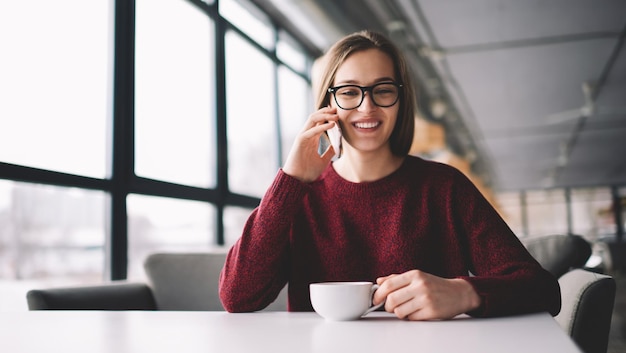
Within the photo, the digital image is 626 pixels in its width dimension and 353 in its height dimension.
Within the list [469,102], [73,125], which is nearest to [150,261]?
[73,125]

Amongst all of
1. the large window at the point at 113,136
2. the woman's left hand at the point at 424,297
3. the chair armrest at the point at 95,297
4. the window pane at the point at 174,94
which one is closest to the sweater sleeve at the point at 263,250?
the woman's left hand at the point at 424,297

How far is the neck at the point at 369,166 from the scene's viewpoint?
146 cm

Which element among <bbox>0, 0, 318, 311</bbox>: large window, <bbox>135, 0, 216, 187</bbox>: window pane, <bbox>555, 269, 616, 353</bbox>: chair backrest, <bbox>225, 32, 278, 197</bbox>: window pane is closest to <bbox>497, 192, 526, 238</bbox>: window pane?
<bbox>225, 32, 278, 197</bbox>: window pane

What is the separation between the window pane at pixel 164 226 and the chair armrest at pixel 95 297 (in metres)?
0.51

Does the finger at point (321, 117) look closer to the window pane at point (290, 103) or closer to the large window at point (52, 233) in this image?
the large window at point (52, 233)

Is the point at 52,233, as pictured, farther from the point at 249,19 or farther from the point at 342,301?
the point at 249,19

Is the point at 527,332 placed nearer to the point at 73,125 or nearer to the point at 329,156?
the point at 329,156

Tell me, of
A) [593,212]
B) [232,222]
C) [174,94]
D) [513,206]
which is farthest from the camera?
[513,206]

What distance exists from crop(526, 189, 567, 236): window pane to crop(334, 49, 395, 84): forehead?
17.5 meters

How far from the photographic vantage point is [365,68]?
54.5 inches

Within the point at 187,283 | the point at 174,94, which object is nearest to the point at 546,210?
the point at 174,94

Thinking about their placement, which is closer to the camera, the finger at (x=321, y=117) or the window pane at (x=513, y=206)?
the finger at (x=321, y=117)

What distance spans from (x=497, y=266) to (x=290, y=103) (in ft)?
14.3

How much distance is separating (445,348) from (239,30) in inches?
154
